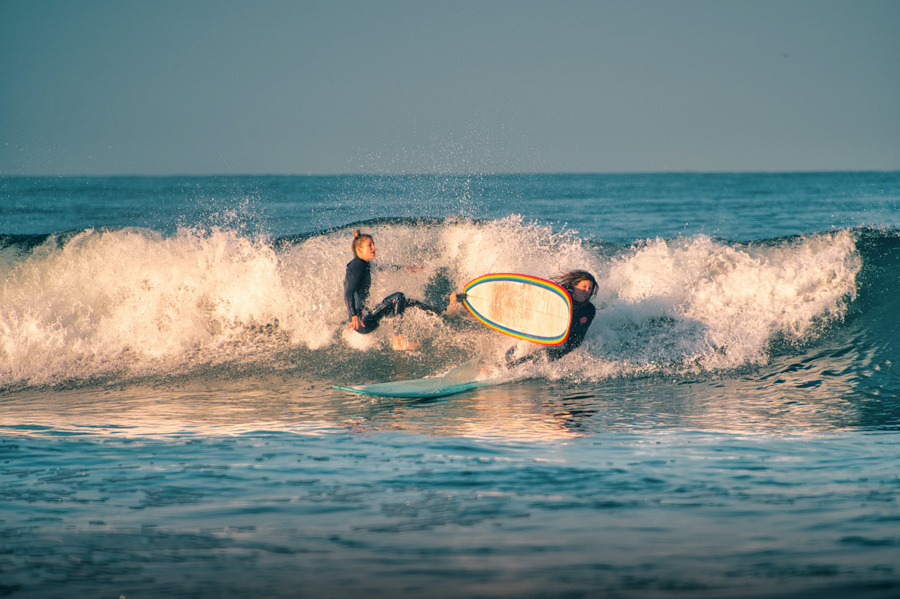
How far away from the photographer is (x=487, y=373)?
7004 millimetres

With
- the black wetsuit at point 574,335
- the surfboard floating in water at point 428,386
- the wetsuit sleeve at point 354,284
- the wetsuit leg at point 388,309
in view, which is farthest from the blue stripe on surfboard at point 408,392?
the wetsuit sleeve at point 354,284

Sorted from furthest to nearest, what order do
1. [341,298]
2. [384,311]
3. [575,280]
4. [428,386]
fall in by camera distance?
[341,298]
[384,311]
[575,280]
[428,386]

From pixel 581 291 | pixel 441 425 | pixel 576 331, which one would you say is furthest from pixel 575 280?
pixel 441 425

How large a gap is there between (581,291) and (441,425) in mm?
2352

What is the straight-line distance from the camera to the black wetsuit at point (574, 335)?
6992 mm

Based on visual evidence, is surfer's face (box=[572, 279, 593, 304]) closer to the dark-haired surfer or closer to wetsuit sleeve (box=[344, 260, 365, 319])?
the dark-haired surfer

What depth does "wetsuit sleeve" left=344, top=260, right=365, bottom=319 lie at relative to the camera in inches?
280

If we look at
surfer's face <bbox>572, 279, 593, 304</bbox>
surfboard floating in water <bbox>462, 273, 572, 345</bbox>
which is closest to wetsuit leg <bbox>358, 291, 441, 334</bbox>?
surfboard floating in water <bbox>462, 273, 572, 345</bbox>

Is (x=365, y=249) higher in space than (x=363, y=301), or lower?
higher

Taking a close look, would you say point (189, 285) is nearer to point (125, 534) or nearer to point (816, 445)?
point (125, 534)

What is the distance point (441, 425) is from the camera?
214 inches

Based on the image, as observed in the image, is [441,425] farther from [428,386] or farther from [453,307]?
[453,307]

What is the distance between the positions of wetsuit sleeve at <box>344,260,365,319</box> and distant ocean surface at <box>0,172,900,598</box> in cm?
80

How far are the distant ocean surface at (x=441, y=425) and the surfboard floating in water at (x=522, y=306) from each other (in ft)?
1.26
